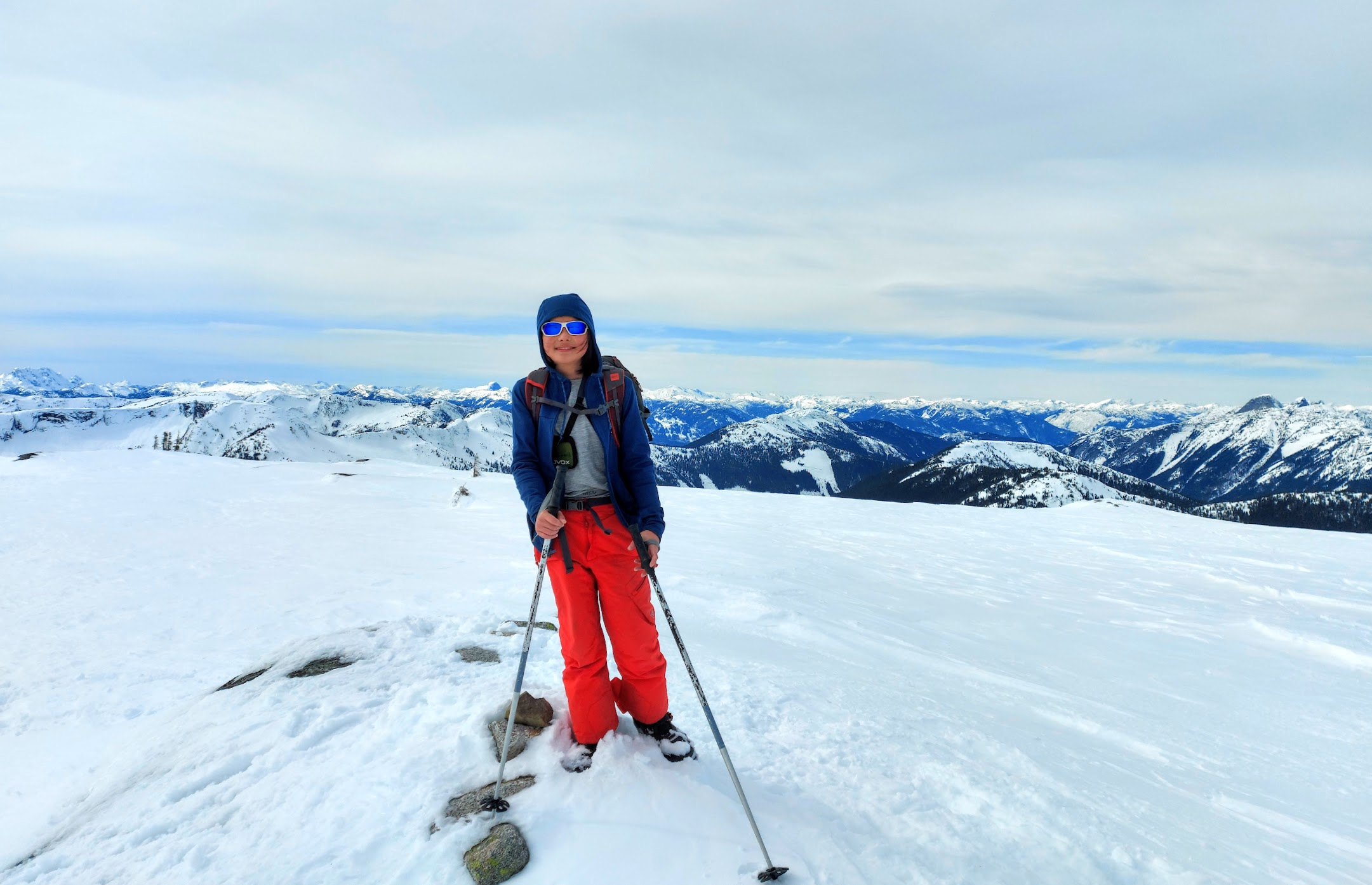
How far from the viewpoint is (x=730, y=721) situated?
5.90m

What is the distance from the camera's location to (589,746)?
4.77 meters

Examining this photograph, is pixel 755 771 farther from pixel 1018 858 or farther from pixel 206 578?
pixel 206 578

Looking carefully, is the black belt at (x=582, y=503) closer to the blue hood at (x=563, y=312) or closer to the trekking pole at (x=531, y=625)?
the trekking pole at (x=531, y=625)

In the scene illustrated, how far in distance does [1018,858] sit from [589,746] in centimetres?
325

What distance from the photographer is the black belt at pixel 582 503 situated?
Result: 4.70 m

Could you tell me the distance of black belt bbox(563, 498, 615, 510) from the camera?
4.70 m

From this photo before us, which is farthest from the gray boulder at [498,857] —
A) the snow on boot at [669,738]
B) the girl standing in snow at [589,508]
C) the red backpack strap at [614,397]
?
the red backpack strap at [614,397]

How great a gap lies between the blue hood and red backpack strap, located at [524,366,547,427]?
6.9 inches

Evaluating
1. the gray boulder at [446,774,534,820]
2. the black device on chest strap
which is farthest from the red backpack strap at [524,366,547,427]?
the gray boulder at [446,774,534,820]

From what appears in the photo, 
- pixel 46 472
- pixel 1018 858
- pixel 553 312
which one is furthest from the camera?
pixel 46 472

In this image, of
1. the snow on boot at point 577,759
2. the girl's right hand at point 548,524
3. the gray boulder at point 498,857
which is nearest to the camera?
the gray boulder at point 498,857

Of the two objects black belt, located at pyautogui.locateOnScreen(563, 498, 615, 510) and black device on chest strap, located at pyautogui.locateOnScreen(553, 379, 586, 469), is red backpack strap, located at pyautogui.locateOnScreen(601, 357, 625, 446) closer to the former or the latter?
black device on chest strap, located at pyautogui.locateOnScreen(553, 379, 586, 469)

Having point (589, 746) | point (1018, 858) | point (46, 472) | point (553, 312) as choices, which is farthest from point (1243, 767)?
point (46, 472)

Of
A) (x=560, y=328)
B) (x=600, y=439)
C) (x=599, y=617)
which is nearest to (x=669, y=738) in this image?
(x=599, y=617)
